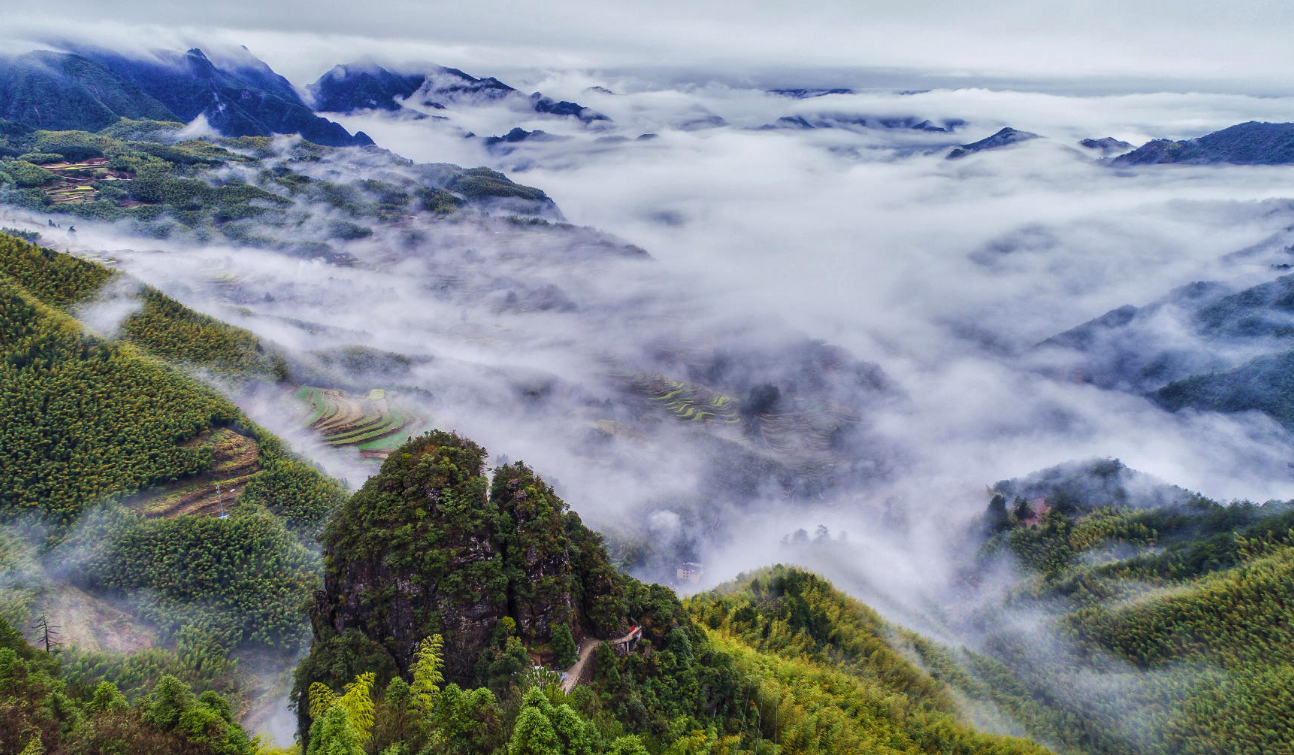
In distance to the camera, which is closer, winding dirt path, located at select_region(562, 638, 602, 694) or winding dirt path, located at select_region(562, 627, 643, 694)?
winding dirt path, located at select_region(562, 638, 602, 694)

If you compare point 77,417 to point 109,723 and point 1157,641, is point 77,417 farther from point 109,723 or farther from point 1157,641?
point 1157,641

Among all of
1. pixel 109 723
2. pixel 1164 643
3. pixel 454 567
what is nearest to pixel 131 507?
pixel 454 567

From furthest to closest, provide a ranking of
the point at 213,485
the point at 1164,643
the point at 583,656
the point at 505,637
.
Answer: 1. the point at 1164,643
2. the point at 213,485
3. the point at 583,656
4. the point at 505,637

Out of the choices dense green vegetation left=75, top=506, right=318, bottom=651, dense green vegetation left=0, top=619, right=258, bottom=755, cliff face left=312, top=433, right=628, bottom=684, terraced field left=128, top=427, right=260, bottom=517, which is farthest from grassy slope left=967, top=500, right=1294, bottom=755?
terraced field left=128, top=427, right=260, bottom=517

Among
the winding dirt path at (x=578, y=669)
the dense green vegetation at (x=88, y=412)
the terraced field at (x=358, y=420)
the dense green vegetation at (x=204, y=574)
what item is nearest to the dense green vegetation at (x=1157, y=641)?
the winding dirt path at (x=578, y=669)

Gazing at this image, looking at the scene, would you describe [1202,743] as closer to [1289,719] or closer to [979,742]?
[1289,719]

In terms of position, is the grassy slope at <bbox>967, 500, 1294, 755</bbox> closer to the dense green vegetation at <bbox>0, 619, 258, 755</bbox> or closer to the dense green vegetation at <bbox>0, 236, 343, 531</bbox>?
the dense green vegetation at <bbox>0, 619, 258, 755</bbox>

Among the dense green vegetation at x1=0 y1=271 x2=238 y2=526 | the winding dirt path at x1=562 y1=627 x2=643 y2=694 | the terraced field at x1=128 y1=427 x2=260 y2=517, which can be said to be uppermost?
the winding dirt path at x1=562 y1=627 x2=643 y2=694
